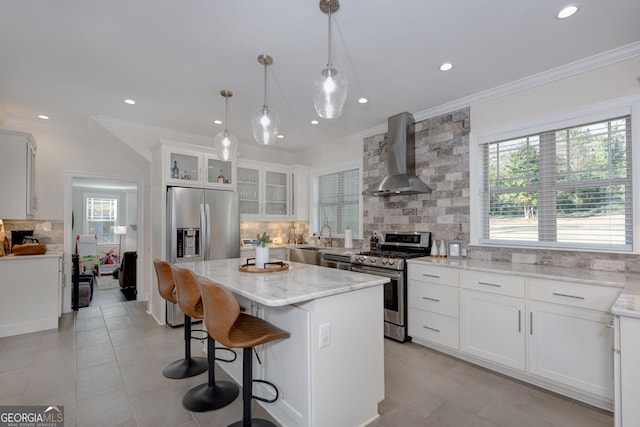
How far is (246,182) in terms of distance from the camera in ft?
17.2

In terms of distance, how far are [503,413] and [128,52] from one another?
4044 mm

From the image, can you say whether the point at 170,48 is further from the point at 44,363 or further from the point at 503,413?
the point at 503,413

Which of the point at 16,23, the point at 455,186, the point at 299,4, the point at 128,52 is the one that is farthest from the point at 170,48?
the point at 455,186

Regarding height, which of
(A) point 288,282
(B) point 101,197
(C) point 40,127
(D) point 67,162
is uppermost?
(C) point 40,127

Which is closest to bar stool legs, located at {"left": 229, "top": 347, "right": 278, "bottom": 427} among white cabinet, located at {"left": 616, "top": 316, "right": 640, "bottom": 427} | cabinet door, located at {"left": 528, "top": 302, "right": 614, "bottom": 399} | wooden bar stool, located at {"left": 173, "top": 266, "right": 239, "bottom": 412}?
wooden bar stool, located at {"left": 173, "top": 266, "right": 239, "bottom": 412}

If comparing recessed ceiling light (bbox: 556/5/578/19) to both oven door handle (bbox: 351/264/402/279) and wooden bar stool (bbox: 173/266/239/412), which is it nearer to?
oven door handle (bbox: 351/264/402/279)

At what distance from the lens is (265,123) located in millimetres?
2465

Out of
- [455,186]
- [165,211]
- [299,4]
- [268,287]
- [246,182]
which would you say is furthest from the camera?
[246,182]

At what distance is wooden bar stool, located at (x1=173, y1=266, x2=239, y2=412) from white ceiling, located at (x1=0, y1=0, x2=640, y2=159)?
5.92ft

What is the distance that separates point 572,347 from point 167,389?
10.4ft

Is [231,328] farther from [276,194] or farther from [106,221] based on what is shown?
[106,221]

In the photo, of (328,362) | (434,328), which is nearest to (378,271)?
(434,328)

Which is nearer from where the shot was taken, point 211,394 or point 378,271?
point 211,394

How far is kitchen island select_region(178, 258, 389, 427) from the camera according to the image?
1.76 meters
